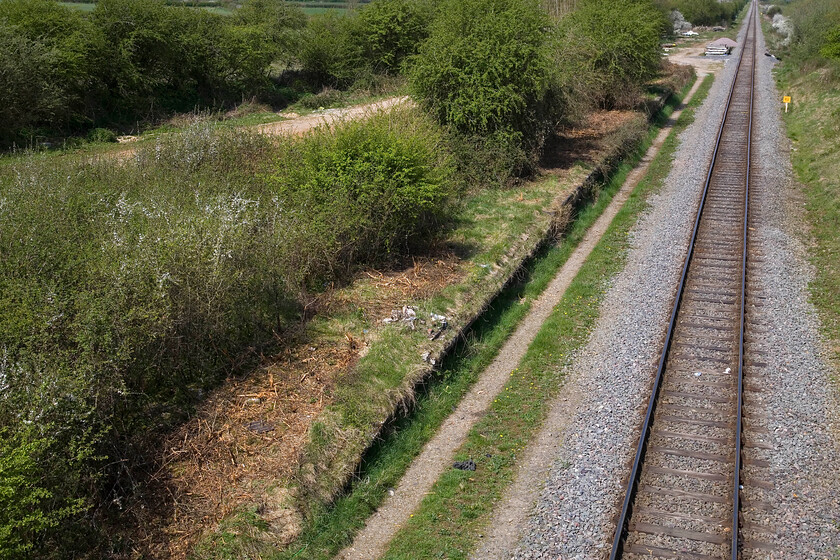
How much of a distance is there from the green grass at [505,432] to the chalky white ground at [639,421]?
0.78ft

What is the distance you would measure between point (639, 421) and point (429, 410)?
3265mm

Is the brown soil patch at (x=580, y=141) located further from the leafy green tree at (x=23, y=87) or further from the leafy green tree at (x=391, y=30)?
the leafy green tree at (x=23, y=87)

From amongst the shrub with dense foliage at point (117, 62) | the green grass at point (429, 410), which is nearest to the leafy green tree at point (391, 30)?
the shrub with dense foliage at point (117, 62)

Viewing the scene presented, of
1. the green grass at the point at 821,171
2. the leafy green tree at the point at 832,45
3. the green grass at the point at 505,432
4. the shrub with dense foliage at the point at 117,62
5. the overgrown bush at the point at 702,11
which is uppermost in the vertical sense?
the overgrown bush at the point at 702,11

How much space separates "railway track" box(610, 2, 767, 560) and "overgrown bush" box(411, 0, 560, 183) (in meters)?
7.11

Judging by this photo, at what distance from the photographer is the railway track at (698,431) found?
8.36 metres

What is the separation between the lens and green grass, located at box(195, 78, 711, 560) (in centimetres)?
870

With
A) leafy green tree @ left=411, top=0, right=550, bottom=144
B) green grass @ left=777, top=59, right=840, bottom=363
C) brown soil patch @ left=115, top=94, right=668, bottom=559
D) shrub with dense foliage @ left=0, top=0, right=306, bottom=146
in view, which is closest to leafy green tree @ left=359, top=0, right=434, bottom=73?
shrub with dense foliage @ left=0, top=0, right=306, bottom=146

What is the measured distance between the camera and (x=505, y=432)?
10.8 metres

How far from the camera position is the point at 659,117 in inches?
1371

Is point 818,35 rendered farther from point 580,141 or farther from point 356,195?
point 356,195

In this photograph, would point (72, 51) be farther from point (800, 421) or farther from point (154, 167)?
point (800, 421)

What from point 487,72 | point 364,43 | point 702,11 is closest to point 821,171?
point 487,72

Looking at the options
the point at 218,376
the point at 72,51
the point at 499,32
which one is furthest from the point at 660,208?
the point at 72,51
